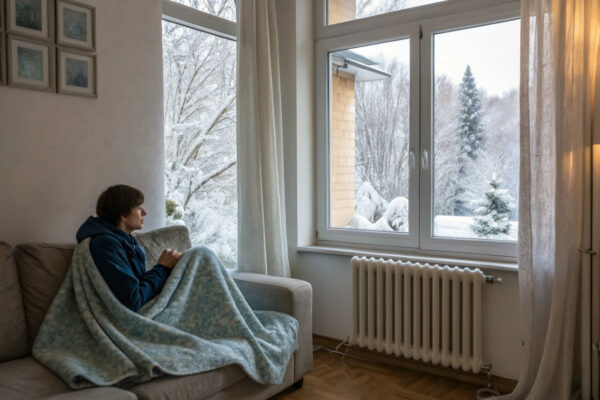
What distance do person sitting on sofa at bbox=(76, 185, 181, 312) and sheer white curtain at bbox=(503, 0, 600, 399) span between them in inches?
72.6

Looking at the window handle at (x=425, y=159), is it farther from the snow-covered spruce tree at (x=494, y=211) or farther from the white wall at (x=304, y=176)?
the white wall at (x=304, y=176)

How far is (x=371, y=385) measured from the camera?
9.53 ft

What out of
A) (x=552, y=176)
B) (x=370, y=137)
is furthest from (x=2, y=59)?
(x=552, y=176)

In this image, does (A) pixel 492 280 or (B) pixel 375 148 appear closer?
(A) pixel 492 280

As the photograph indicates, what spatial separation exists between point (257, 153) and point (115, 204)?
1149 mm

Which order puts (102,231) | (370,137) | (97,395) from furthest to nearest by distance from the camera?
1. (370,137)
2. (102,231)
3. (97,395)

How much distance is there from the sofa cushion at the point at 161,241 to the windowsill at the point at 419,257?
1.08 meters


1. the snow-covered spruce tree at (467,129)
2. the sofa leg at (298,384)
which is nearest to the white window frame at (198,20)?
the snow-covered spruce tree at (467,129)

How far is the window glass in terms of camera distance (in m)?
3.24

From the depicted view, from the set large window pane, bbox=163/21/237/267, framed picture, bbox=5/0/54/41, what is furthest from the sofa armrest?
framed picture, bbox=5/0/54/41

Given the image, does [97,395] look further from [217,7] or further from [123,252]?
[217,7]

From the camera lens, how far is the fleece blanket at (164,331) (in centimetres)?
192

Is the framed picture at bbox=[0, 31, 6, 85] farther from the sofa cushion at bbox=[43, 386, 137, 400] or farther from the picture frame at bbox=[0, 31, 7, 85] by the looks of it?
the sofa cushion at bbox=[43, 386, 137, 400]

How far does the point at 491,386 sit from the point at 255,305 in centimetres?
142
